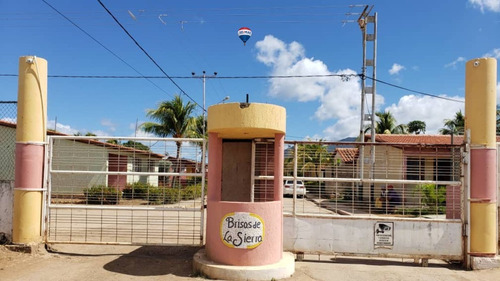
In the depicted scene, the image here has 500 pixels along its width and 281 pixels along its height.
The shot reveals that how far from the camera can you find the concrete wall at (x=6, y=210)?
293 inches

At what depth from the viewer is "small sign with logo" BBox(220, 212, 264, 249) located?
594 cm

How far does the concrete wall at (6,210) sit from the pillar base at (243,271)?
4.12m

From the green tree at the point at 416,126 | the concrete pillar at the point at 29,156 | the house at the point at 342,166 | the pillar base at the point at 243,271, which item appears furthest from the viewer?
the green tree at the point at 416,126

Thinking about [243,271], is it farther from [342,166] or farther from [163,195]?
[342,166]

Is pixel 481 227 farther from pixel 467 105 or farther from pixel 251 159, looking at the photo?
pixel 251 159

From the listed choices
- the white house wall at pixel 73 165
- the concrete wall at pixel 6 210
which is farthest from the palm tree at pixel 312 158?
the concrete wall at pixel 6 210

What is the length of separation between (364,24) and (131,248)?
49.6ft

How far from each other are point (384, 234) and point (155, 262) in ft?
14.0

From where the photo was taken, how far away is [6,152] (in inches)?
566

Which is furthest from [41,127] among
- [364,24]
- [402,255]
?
[364,24]

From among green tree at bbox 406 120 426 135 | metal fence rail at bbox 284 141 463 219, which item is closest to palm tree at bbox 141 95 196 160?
metal fence rail at bbox 284 141 463 219

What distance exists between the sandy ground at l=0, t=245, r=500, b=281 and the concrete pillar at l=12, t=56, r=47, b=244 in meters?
0.49

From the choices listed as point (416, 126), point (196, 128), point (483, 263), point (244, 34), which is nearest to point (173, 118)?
point (196, 128)

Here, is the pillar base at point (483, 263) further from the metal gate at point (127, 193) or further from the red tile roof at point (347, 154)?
the metal gate at point (127, 193)
